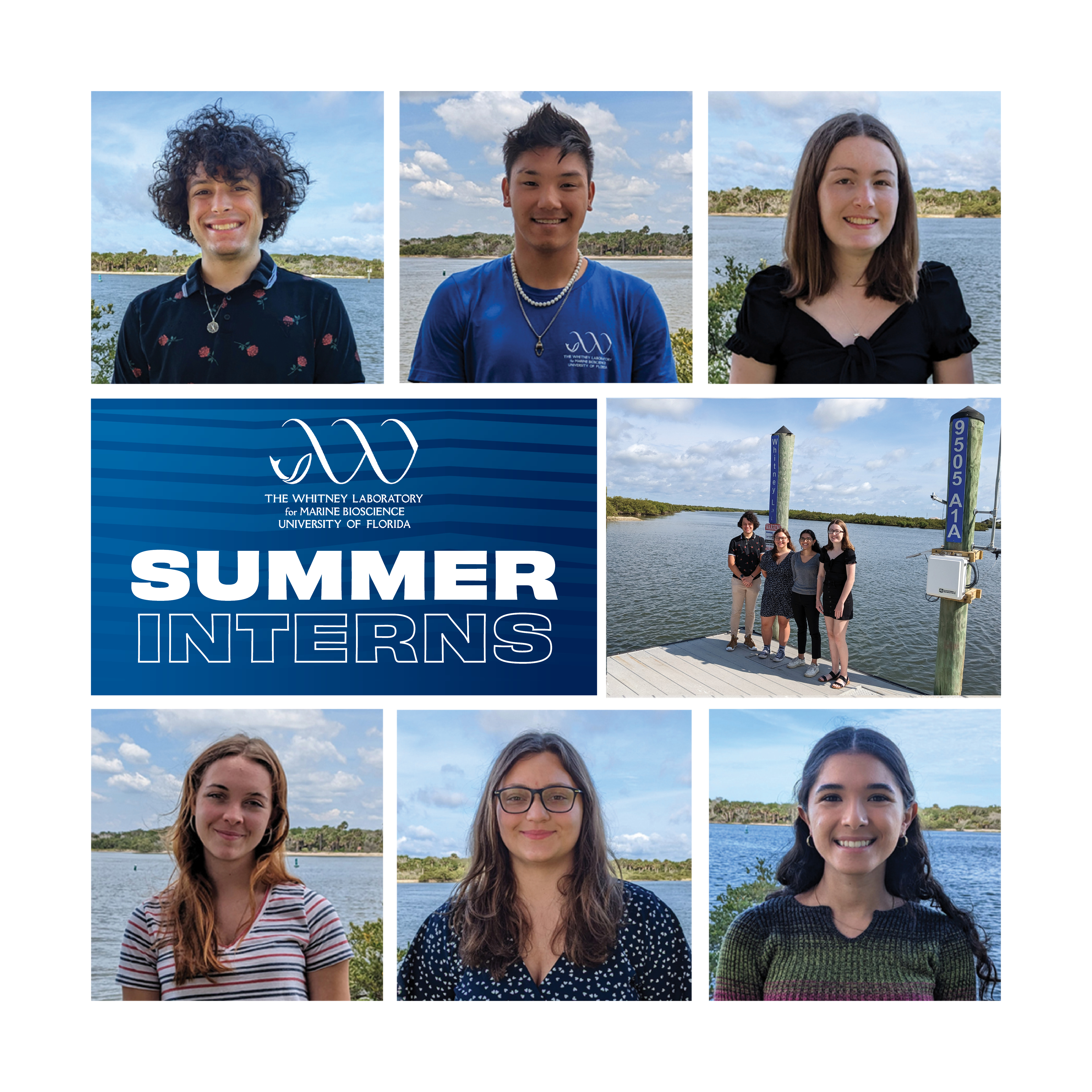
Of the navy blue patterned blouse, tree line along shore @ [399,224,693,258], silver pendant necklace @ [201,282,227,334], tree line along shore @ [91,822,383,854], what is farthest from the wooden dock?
silver pendant necklace @ [201,282,227,334]

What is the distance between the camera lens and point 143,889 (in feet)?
14.3

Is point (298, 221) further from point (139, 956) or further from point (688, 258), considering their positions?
point (139, 956)

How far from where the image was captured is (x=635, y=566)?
4.45 metres

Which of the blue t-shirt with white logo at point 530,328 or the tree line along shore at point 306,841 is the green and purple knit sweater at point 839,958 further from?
the blue t-shirt with white logo at point 530,328

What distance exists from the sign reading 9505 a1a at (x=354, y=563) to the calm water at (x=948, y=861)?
0.86 meters

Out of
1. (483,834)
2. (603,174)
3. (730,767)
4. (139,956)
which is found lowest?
(139,956)

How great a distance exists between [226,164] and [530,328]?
144cm

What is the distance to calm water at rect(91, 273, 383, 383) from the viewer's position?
448 cm

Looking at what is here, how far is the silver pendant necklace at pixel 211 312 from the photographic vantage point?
4.51m

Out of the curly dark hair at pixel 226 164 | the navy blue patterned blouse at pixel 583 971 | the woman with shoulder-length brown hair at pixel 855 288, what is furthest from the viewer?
the curly dark hair at pixel 226 164

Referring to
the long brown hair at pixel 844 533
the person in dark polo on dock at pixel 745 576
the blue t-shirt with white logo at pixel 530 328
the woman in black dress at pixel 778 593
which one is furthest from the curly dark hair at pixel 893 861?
the blue t-shirt with white logo at pixel 530 328

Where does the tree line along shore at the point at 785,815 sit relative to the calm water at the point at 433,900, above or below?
above

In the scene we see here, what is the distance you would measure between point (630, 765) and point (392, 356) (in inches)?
77.5

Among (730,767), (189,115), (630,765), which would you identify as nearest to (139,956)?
(630,765)
